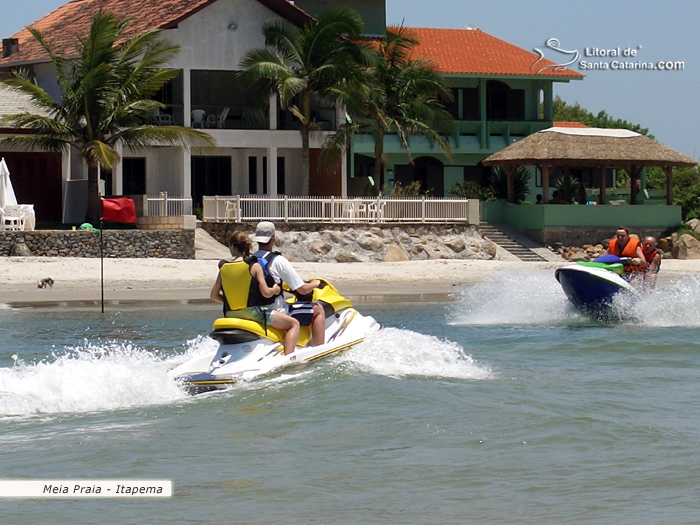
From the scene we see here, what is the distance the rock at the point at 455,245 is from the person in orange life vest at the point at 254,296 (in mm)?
19738

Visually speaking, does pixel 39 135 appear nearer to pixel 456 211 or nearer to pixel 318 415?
pixel 456 211

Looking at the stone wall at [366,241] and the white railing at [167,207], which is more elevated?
the white railing at [167,207]

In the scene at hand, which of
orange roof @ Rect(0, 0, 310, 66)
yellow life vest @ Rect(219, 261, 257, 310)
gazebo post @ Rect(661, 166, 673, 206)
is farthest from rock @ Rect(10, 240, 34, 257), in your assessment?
gazebo post @ Rect(661, 166, 673, 206)

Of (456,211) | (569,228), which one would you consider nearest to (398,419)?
(456,211)

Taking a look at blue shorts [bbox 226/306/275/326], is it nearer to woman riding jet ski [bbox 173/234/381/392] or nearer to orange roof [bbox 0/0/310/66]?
woman riding jet ski [bbox 173/234/381/392]

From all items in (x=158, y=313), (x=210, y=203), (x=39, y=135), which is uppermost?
(x=39, y=135)

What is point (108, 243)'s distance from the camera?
25547mm

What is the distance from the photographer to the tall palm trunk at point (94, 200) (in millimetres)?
26477

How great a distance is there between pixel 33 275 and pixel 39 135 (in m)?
5.00

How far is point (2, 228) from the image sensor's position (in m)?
24.8

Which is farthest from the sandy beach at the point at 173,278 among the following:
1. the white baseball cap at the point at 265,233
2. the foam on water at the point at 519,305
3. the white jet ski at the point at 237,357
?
the white baseball cap at the point at 265,233

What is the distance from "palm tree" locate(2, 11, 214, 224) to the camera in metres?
25.5

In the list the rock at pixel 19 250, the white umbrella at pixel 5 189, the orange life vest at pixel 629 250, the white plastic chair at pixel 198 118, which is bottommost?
the rock at pixel 19 250

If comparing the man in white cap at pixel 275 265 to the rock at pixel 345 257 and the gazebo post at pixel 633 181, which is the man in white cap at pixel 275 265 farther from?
the gazebo post at pixel 633 181
